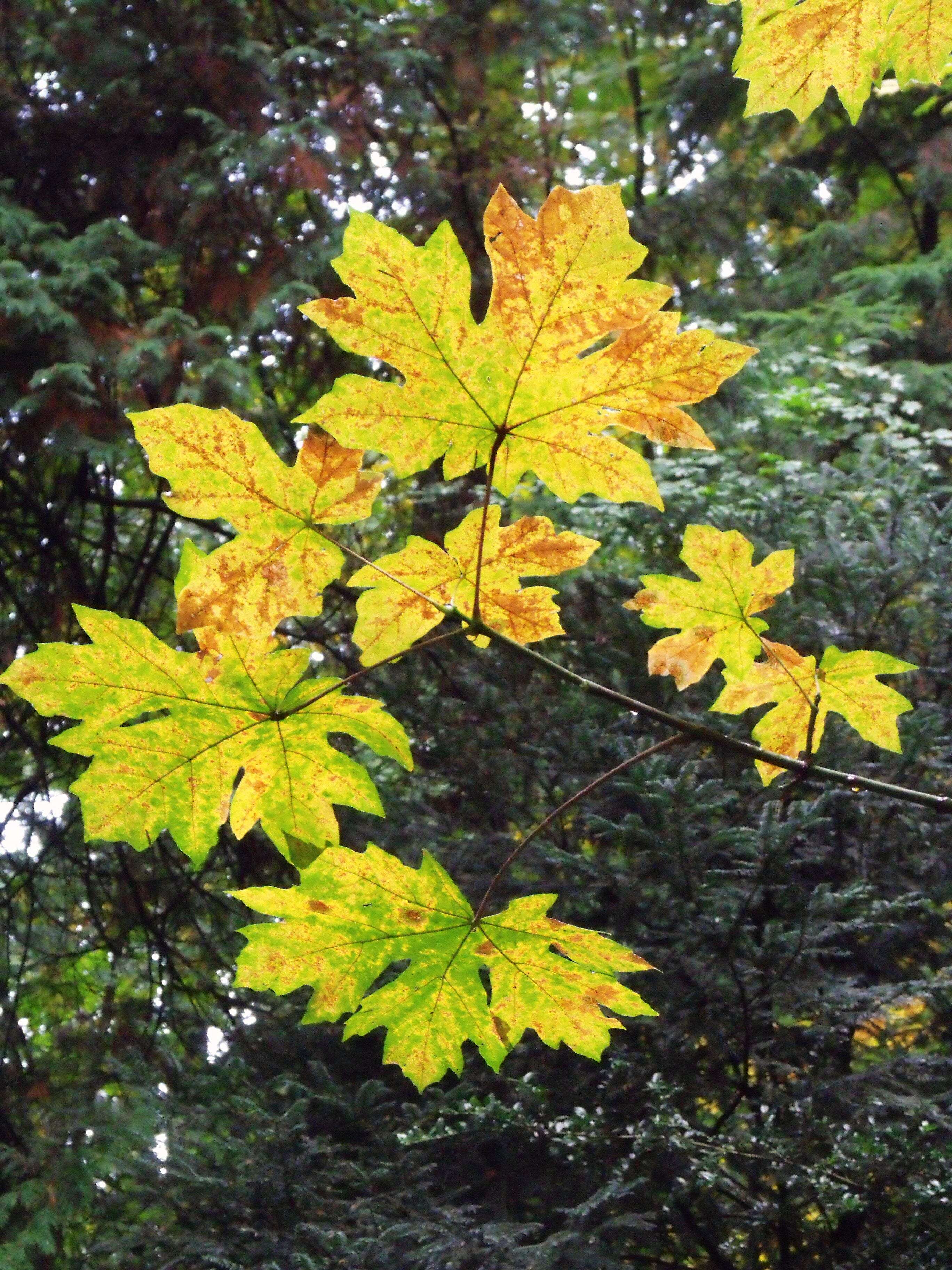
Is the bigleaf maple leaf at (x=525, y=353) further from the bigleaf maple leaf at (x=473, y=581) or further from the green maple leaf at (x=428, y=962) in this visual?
the green maple leaf at (x=428, y=962)

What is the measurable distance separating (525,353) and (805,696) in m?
0.40

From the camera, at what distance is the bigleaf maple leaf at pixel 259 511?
0.84 meters

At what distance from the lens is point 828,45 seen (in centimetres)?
109

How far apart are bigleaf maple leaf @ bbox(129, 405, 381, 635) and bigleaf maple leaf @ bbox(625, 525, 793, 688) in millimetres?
258

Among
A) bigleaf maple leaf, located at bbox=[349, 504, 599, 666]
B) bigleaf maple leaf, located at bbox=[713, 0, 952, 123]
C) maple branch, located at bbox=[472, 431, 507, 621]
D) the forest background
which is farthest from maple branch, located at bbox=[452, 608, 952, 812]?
the forest background

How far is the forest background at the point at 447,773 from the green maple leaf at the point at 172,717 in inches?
52.7

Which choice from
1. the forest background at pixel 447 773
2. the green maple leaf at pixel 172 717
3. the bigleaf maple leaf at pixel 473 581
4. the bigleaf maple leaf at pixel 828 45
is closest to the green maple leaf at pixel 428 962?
the green maple leaf at pixel 172 717

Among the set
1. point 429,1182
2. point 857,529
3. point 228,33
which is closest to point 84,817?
point 429,1182

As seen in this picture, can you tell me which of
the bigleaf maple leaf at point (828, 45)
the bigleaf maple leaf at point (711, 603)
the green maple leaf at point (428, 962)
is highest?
the bigleaf maple leaf at point (828, 45)

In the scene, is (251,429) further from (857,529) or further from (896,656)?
(857,529)

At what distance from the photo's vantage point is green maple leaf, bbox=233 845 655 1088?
89cm

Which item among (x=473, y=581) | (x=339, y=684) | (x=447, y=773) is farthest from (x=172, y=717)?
(x=447, y=773)

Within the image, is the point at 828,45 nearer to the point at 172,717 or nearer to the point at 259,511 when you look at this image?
the point at 259,511

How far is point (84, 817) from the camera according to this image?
856 mm
